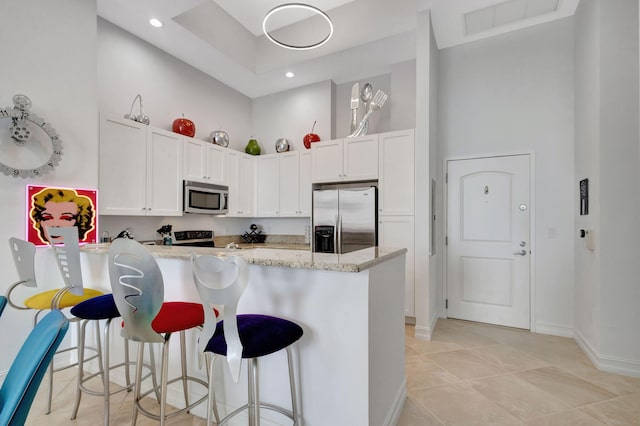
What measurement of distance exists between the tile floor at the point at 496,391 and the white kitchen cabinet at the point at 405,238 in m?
0.55

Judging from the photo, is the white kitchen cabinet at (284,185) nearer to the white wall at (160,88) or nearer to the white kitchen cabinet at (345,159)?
the white kitchen cabinet at (345,159)

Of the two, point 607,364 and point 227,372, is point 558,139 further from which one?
point 227,372

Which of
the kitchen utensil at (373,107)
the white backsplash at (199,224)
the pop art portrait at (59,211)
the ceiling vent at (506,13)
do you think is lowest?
the white backsplash at (199,224)

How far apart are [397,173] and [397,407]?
2468 millimetres

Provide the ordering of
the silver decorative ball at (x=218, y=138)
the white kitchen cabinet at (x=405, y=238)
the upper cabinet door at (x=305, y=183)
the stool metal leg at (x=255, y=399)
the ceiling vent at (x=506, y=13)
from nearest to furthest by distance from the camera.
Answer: the stool metal leg at (x=255, y=399) < the ceiling vent at (x=506, y=13) < the white kitchen cabinet at (x=405, y=238) < the silver decorative ball at (x=218, y=138) < the upper cabinet door at (x=305, y=183)

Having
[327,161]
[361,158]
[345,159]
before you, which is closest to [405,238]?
[361,158]

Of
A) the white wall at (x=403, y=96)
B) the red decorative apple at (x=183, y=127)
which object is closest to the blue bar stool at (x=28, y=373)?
the red decorative apple at (x=183, y=127)

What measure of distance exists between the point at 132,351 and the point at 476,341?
3.13 meters

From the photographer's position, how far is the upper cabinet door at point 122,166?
2932 millimetres

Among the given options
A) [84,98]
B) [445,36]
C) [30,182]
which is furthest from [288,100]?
[30,182]

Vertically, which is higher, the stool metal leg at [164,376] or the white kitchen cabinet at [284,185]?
the white kitchen cabinet at [284,185]

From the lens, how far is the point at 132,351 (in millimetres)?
2246

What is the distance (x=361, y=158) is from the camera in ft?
12.8

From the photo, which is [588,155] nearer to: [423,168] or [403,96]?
[423,168]
